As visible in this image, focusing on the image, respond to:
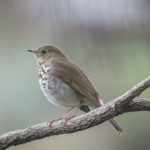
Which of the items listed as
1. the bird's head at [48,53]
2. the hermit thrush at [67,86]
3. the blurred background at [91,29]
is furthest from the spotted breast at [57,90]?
the blurred background at [91,29]

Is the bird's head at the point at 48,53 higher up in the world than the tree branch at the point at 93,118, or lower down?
higher up

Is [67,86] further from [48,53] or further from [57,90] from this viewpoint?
[48,53]

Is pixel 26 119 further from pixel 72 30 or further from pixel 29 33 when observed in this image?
pixel 72 30

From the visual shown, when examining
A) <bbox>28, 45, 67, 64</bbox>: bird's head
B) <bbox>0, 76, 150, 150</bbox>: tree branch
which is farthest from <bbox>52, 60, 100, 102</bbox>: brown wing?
<bbox>0, 76, 150, 150</bbox>: tree branch

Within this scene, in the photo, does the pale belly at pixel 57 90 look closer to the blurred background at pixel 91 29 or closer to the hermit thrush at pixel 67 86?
the hermit thrush at pixel 67 86

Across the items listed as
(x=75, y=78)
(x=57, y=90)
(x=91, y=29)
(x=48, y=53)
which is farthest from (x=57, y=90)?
(x=91, y=29)
